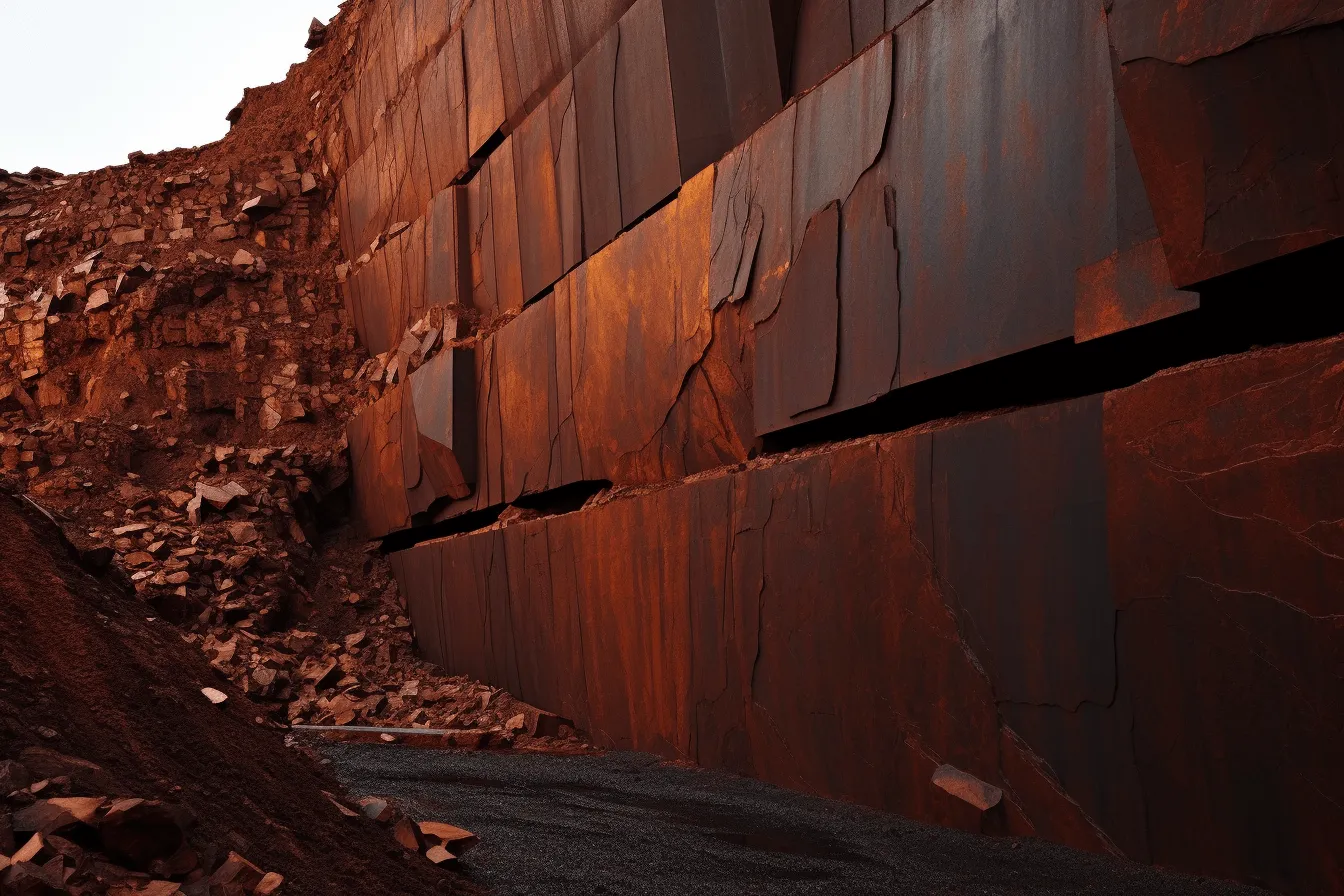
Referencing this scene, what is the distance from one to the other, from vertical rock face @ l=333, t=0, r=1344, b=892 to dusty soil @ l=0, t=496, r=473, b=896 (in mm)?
1633

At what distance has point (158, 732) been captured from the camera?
9.05 feet

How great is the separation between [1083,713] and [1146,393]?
81 centimetres

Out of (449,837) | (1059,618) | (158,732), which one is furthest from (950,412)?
(158,732)

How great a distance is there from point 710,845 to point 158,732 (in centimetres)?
152

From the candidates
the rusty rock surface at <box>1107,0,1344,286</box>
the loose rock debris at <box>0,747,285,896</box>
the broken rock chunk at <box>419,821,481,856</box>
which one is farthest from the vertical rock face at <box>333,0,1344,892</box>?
the loose rock debris at <box>0,747,285,896</box>

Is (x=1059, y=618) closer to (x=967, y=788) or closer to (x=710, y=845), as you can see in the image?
(x=967, y=788)

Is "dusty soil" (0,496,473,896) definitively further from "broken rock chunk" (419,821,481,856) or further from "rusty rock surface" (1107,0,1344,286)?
"rusty rock surface" (1107,0,1344,286)

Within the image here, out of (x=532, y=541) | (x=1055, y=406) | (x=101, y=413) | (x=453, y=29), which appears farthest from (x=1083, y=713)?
(x=101, y=413)

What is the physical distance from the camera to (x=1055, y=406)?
3.36m

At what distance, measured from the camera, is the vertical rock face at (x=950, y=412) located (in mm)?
2773

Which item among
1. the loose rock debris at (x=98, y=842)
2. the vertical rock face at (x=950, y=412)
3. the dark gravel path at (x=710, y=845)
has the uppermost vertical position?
the vertical rock face at (x=950, y=412)

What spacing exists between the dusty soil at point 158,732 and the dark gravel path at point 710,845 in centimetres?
41

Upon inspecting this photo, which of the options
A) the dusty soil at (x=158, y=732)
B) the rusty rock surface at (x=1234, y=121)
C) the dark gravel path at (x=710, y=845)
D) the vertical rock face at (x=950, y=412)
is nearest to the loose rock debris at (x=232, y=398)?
the vertical rock face at (x=950, y=412)

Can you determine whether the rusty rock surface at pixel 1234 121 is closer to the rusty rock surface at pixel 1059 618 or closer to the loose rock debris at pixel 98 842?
the rusty rock surface at pixel 1059 618
